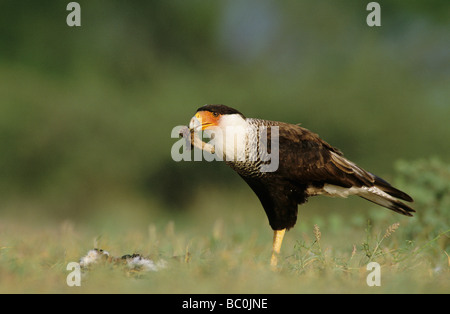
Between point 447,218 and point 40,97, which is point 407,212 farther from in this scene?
point 40,97

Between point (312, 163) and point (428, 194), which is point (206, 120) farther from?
point (428, 194)

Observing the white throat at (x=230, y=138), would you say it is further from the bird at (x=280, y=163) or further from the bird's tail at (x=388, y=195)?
the bird's tail at (x=388, y=195)

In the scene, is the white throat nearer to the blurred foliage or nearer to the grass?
the grass

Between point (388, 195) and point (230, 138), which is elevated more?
point (230, 138)

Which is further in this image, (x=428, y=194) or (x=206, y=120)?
(x=428, y=194)

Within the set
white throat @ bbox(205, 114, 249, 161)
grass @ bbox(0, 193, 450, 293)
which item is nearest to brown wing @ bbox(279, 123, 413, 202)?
white throat @ bbox(205, 114, 249, 161)

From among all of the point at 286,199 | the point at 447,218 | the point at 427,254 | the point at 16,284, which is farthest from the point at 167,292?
the point at 447,218

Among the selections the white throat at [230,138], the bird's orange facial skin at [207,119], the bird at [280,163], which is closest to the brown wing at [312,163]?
the bird at [280,163]

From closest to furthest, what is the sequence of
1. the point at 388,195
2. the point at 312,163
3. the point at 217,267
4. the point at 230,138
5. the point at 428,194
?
the point at 217,267, the point at 230,138, the point at 312,163, the point at 388,195, the point at 428,194

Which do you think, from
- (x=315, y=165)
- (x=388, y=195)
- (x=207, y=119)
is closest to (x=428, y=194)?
(x=388, y=195)

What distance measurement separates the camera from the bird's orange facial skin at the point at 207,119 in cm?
461

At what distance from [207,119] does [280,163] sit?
66 cm

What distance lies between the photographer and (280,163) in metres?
4.66

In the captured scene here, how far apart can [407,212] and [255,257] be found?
149cm
